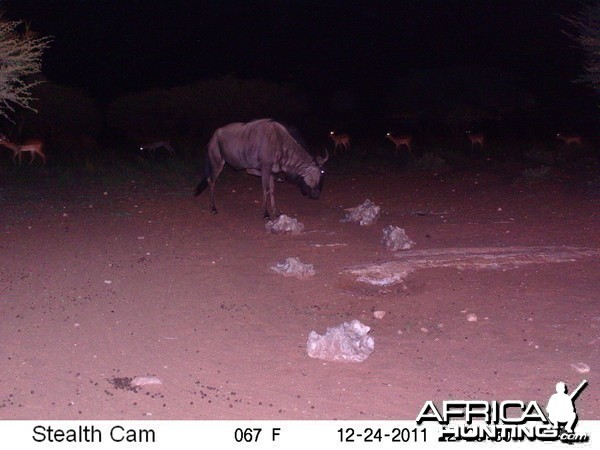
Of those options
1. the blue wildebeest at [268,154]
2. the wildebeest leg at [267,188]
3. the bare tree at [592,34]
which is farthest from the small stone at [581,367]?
the bare tree at [592,34]

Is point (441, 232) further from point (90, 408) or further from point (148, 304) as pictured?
point (90, 408)

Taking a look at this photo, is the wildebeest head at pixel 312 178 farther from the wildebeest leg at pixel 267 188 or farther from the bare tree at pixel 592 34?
the bare tree at pixel 592 34

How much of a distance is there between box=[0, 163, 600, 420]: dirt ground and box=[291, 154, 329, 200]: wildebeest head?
412 mm

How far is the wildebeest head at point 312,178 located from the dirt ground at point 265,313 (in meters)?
0.41

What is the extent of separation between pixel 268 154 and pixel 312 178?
899 mm

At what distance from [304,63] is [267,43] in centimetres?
303

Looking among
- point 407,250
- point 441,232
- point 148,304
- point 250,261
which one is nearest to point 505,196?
point 441,232

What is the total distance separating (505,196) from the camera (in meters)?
13.2

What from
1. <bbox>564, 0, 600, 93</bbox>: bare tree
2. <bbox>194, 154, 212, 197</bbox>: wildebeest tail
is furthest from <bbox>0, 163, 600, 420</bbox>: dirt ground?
<bbox>564, 0, 600, 93</bbox>: bare tree

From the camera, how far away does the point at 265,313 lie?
6.92m

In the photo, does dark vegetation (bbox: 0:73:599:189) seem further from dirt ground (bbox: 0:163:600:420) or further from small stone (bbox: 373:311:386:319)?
small stone (bbox: 373:311:386:319)

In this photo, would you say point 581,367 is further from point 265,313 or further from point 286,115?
point 286,115

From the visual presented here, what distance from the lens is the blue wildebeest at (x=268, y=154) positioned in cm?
1220

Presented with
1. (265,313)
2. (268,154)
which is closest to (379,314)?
(265,313)
